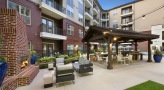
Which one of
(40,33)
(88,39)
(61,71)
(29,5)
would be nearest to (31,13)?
(29,5)

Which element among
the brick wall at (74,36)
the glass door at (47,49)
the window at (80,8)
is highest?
the window at (80,8)

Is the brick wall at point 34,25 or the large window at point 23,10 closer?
the large window at point 23,10

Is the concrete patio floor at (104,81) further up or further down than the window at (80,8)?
further down

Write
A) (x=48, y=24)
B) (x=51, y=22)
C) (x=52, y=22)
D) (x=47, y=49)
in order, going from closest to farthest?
1. (x=48, y=24)
2. (x=47, y=49)
3. (x=51, y=22)
4. (x=52, y=22)

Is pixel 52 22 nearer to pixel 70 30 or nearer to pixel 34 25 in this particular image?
pixel 70 30

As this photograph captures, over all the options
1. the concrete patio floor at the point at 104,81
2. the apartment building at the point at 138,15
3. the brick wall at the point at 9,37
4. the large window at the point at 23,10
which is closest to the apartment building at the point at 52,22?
the large window at the point at 23,10

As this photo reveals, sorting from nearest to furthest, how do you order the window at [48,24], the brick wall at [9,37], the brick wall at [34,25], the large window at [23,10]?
the brick wall at [9,37] < the large window at [23,10] < the brick wall at [34,25] < the window at [48,24]

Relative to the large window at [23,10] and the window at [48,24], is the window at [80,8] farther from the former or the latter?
the large window at [23,10]

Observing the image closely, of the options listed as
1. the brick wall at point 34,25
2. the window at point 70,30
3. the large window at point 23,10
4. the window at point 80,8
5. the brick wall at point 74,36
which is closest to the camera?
the large window at point 23,10

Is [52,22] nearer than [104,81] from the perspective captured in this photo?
No

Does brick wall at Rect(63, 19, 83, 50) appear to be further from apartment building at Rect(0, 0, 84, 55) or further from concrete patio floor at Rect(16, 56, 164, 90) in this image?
concrete patio floor at Rect(16, 56, 164, 90)

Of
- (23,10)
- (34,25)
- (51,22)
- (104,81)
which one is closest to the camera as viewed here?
(104,81)

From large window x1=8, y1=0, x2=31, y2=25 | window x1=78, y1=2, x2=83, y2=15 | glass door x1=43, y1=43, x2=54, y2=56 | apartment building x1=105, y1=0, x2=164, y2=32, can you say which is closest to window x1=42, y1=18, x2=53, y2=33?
glass door x1=43, y1=43, x2=54, y2=56

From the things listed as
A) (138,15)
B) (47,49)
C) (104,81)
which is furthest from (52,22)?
(138,15)
